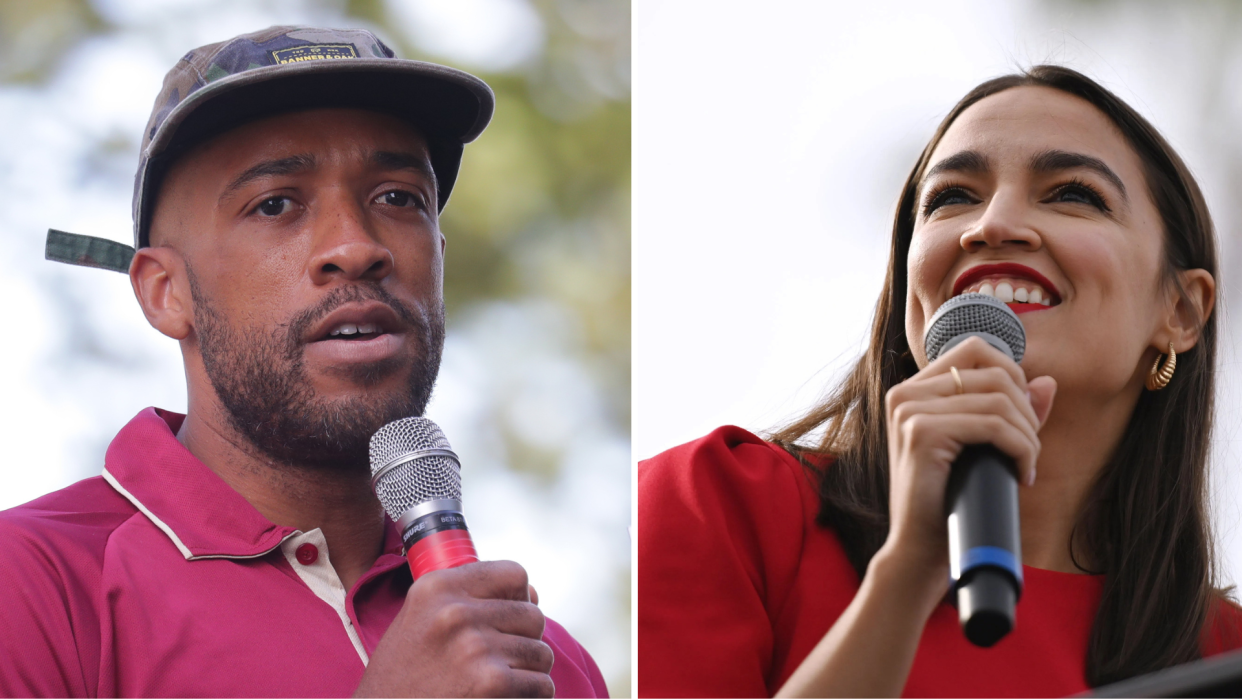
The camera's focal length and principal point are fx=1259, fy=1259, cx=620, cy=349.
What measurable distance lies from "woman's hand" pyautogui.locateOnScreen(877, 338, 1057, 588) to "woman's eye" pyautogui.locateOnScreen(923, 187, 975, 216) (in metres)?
0.73

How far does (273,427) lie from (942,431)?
43.4 inches

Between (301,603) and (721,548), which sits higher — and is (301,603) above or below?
below

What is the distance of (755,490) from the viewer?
7.55 feet

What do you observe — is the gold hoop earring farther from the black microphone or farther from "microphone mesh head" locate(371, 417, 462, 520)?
"microphone mesh head" locate(371, 417, 462, 520)

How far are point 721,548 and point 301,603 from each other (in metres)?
0.71

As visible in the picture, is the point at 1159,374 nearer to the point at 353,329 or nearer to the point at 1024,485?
the point at 1024,485

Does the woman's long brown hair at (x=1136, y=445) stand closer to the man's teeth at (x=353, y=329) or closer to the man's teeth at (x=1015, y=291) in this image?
the man's teeth at (x=1015, y=291)

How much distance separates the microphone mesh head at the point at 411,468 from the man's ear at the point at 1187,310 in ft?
4.86

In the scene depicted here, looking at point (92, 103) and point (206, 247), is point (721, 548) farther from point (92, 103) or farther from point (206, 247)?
point (92, 103)

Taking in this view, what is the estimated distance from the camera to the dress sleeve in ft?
6.92

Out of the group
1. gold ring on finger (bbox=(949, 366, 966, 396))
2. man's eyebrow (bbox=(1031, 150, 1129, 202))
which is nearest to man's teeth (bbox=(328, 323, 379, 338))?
gold ring on finger (bbox=(949, 366, 966, 396))

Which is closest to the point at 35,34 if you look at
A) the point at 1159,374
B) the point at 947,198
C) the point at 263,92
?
the point at 263,92

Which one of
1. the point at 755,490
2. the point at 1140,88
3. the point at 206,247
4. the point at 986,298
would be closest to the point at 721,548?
the point at 755,490

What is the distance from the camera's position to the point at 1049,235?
7.80 feet
